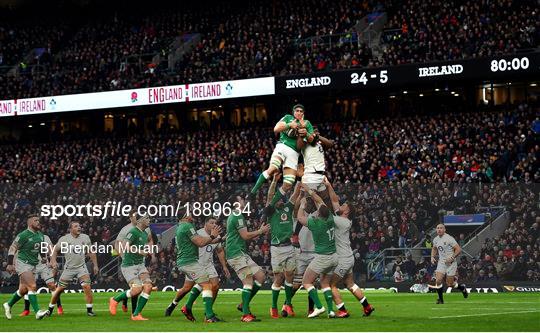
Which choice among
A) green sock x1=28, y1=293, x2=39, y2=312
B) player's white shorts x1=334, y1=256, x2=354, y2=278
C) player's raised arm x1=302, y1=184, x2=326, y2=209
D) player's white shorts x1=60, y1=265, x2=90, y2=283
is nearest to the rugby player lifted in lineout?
player's raised arm x1=302, y1=184, x2=326, y2=209

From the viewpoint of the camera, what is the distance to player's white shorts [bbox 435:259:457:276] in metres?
30.2

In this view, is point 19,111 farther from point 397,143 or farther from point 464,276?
point 464,276

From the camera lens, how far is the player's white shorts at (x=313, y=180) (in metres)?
21.8

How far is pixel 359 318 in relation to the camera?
877 inches

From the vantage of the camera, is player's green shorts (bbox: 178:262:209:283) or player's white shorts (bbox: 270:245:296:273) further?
player's white shorts (bbox: 270:245:296:273)

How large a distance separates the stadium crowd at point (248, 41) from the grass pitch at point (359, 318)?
19559mm

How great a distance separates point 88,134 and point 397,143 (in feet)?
80.1

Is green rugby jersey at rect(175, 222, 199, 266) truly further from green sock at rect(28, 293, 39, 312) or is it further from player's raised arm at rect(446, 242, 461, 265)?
player's raised arm at rect(446, 242, 461, 265)

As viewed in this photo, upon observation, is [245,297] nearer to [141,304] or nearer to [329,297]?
[329,297]

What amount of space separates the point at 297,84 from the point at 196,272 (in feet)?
102

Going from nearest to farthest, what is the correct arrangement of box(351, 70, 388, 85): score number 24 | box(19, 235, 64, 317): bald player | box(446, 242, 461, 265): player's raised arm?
box(19, 235, 64, 317): bald player → box(446, 242, 461, 265): player's raised arm → box(351, 70, 388, 85): score number 24

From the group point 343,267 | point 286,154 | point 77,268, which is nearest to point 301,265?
point 343,267

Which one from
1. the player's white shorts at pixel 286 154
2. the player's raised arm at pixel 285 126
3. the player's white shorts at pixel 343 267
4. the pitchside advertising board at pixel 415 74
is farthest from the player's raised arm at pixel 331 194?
the pitchside advertising board at pixel 415 74

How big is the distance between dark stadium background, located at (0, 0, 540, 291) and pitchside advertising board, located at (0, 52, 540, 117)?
0.35 m
